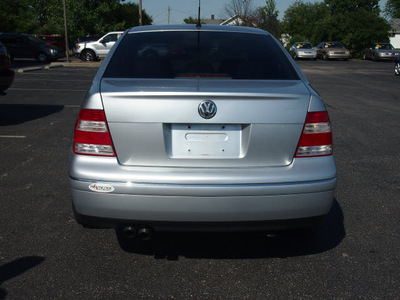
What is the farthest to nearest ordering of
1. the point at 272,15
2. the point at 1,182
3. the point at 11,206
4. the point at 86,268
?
the point at 272,15 < the point at 1,182 < the point at 11,206 < the point at 86,268

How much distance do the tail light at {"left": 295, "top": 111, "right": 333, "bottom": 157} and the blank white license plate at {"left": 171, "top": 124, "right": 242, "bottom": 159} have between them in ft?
1.57

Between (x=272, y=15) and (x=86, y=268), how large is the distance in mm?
48468

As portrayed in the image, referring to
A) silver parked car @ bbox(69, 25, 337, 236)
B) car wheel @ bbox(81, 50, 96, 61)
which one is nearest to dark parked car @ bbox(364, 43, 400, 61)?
car wheel @ bbox(81, 50, 96, 61)

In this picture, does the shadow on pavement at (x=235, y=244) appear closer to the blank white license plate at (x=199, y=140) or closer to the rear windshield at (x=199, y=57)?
the blank white license plate at (x=199, y=140)

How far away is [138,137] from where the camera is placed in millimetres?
2842

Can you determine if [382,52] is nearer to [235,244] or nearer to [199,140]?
[235,244]

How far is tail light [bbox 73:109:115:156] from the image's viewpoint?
113 inches

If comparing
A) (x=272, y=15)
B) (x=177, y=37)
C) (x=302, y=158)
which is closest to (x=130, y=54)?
(x=177, y=37)

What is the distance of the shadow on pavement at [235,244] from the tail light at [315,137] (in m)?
0.86

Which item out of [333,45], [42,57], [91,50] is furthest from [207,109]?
[333,45]

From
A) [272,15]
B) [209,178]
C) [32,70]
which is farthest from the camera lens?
[272,15]

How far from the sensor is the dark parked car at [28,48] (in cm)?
2909

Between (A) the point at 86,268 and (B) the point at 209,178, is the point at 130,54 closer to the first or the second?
(B) the point at 209,178

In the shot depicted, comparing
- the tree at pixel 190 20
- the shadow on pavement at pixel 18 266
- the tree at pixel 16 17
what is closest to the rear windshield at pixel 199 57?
the shadow on pavement at pixel 18 266
